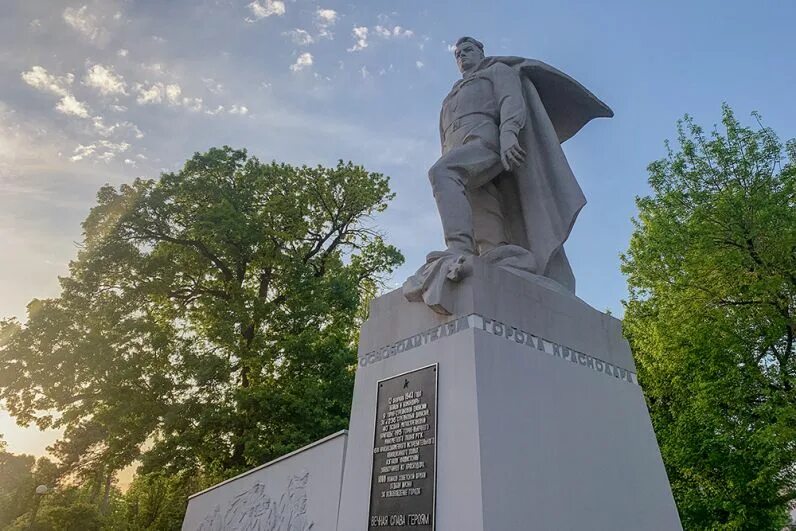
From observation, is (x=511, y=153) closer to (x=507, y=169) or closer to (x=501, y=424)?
(x=507, y=169)

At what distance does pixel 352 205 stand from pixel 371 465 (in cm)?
1650

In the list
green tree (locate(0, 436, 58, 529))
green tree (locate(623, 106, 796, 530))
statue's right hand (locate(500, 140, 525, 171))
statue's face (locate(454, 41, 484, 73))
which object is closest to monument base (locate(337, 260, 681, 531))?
statue's right hand (locate(500, 140, 525, 171))

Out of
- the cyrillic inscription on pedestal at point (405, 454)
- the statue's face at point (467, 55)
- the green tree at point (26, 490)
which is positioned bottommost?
the cyrillic inscription on pedestal at point (405, 454)

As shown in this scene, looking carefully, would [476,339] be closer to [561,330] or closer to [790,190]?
[561,330]

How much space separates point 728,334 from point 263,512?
37.0ft

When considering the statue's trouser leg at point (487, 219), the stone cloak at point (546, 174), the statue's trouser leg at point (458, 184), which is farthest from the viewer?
the statue's trouser leg at point (487, 219)

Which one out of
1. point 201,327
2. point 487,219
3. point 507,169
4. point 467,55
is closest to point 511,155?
point 507,169

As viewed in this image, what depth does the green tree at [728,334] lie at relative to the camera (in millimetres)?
12562

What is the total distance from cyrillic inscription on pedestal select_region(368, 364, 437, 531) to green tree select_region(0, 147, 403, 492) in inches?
435

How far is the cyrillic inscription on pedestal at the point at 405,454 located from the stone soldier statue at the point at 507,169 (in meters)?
0.77

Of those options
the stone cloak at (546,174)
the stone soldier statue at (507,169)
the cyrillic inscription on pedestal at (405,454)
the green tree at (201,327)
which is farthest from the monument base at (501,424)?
the green tree at (201,327)

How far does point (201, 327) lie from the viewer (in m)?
18.5

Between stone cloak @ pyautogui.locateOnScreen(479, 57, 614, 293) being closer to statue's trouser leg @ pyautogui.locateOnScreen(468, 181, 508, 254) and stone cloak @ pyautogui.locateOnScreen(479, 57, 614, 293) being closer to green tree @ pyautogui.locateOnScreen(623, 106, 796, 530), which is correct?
statue's trouser leg @ pyautogui.locateOnScreen(468, 181, 508, 254)

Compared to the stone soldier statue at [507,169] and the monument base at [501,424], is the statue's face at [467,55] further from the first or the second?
the monument base at [501,424]
